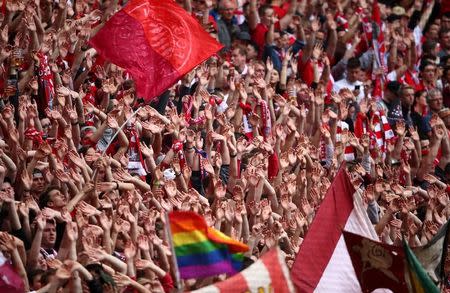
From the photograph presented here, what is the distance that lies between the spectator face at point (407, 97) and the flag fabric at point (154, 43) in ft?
12.0

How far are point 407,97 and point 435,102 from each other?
41 centimetres

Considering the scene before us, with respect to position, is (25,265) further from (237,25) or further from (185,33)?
(237,25)

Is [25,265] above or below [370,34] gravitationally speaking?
above

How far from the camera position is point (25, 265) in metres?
11.4

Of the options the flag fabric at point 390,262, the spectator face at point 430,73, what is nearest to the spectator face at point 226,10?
the spectator face at point 430,73

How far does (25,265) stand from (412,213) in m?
4.26

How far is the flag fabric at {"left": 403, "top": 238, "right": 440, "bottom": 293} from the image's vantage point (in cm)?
1091

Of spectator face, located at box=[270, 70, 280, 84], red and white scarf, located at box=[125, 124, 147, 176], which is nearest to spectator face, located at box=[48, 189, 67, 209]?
red and white scarf, located at box=[125, 124, 147, 176]

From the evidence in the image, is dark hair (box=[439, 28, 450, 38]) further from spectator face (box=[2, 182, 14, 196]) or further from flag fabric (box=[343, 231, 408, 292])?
spectator face (box=[2, 182, 14, 196])

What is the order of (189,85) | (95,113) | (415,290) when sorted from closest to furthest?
(415,290), (95,113), (189,85)

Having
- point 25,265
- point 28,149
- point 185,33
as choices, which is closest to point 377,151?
point 185,33

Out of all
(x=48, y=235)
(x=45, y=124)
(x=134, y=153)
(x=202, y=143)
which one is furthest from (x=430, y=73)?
(x=48, y=235)

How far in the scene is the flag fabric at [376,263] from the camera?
37.0ft

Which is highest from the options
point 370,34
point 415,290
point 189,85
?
point 415,290
